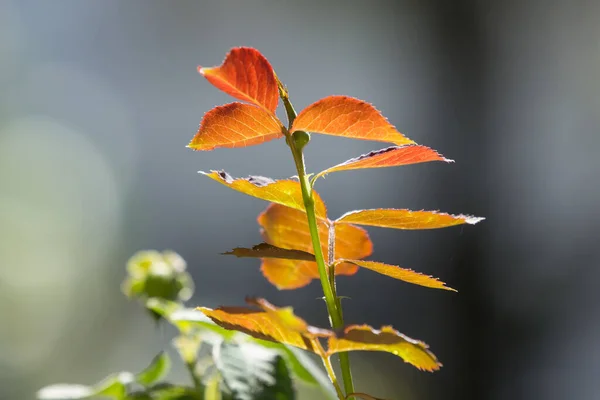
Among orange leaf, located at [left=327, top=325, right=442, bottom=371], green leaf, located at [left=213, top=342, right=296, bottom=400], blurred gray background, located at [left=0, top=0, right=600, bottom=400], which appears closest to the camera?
orange leaf, located at [left=327, top=325, right=442, bottom=371]

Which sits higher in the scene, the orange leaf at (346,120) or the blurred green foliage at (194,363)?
the orange leaf at (346,120)

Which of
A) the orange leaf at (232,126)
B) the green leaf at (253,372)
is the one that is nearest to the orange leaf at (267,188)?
the orange leaf at (232,126)

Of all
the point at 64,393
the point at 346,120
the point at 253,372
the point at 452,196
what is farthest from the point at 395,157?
the point at 452,196

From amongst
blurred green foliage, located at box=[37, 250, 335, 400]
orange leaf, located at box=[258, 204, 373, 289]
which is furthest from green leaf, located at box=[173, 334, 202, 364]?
orange leaf, located at box=[258, 204, 373, 289]

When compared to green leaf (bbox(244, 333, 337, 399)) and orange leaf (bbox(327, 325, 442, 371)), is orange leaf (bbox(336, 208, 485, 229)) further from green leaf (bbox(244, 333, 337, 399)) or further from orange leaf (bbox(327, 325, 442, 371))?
green leaf (bbox(244, 333, 337, 399))

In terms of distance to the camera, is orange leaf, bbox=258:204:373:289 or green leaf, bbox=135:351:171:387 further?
green leaf, bbox=135:351:171:387

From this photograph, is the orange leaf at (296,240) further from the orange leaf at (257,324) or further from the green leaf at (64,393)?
the green leaf at (64,393)

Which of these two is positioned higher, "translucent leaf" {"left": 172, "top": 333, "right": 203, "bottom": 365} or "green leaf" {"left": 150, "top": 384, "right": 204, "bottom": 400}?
"translucent leaf" {"left": 172, "top": 333, "right": 203, "bottom": 365}
